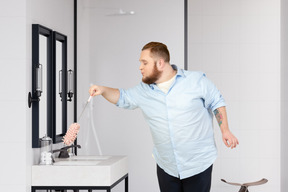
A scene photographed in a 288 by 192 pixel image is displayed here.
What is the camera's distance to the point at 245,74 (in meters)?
5.57

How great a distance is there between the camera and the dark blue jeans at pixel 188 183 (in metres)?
3.02

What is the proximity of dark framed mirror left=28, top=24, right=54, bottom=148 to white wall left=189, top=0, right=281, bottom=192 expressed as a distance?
1.98 meters

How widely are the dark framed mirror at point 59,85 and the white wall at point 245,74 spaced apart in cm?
167

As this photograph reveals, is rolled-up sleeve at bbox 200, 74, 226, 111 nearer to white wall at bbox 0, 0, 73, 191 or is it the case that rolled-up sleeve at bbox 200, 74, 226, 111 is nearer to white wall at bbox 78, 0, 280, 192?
white wall at bbox 0, 0, 73, 191

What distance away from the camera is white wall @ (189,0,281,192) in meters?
5.56

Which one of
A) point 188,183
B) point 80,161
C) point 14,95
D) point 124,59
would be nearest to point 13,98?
point 14,95

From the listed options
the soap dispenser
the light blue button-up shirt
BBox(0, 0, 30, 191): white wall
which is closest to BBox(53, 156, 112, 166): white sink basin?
the soap dispenser

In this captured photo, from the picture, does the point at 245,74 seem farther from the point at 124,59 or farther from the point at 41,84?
the point at 41,84

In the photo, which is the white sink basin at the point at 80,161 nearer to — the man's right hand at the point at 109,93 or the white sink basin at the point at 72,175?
the white sink basin at the point at 72,175

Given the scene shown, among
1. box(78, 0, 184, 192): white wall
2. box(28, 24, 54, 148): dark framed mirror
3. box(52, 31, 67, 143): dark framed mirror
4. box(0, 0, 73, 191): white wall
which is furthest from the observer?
box(78, 0, 184, 192): white wall

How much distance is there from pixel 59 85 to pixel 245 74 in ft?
6.99

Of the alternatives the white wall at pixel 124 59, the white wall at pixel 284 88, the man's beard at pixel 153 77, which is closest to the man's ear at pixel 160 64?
the man's beard at pixel 153 77

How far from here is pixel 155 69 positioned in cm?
305

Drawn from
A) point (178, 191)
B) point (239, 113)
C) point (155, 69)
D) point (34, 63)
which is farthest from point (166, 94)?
point (239, 113)
